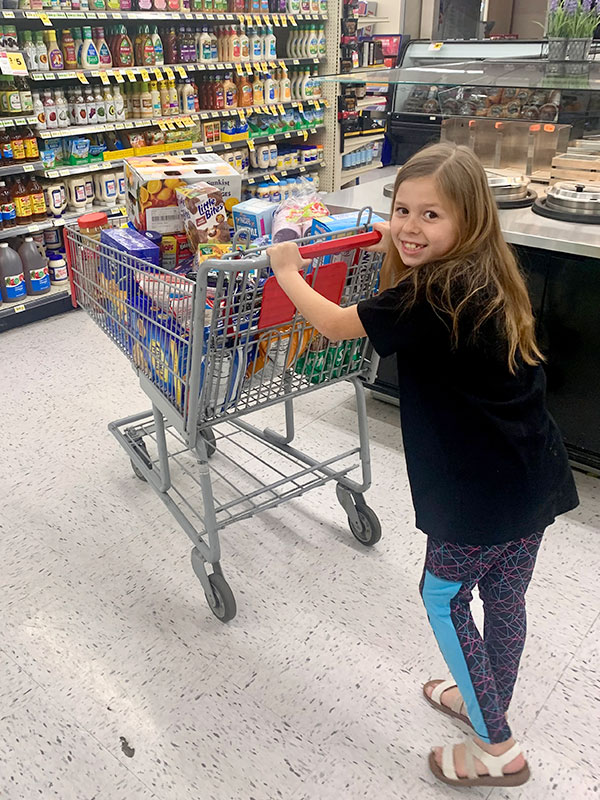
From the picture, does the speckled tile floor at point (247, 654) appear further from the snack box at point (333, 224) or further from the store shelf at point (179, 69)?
the store shelf at point (179, 69)

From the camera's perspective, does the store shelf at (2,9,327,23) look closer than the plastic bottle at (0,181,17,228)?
Yes

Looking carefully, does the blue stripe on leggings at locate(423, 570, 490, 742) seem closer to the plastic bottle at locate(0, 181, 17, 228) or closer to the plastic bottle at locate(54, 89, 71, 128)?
the plastic bottle at locate(0, 181, 17, 228)

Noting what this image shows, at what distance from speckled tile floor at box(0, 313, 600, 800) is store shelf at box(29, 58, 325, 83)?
2505mm

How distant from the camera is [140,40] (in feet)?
14.6

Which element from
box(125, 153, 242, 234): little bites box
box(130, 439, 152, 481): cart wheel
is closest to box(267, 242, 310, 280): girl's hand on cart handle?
box(125, 153, 242, 234): little bites box

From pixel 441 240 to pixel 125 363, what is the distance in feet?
8.75

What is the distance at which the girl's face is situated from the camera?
1.23 meters

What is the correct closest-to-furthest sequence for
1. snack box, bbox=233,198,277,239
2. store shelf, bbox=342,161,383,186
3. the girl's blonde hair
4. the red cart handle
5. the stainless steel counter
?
the girl's blonde hair → the red cart handle → snack box, bbox=233,198,277,239 → the stainless steel counter → store shelf, bbox=342,161,383,186

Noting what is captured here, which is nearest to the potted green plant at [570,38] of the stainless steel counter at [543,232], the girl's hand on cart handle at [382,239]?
the stainless steel counter at [543,232]

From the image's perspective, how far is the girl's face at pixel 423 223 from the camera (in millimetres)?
1226

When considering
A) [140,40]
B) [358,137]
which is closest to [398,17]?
[358,137]

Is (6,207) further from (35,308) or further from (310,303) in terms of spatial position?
(310,303)

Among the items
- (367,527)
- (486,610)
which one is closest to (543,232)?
(367,527)

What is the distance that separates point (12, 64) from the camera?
11.4 ft
